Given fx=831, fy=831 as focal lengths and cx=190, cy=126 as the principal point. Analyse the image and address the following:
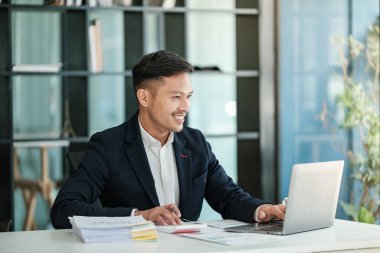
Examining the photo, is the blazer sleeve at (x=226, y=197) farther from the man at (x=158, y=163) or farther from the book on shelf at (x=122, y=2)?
the book on shelf at (x=122, y=2)

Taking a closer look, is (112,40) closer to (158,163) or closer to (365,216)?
(365,216)

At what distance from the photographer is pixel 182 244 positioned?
2629 millimetres

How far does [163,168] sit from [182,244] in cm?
86

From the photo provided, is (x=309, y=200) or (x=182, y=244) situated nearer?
(x=182, y=244)

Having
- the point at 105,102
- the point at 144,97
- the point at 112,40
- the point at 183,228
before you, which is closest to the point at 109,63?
the point at 112,40

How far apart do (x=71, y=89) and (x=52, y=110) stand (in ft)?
0.67

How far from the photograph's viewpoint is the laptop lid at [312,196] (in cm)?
279

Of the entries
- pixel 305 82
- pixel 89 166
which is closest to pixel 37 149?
pixel 305 82

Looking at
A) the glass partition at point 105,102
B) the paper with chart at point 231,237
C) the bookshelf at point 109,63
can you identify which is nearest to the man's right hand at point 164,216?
the paper with chart at point 231,237

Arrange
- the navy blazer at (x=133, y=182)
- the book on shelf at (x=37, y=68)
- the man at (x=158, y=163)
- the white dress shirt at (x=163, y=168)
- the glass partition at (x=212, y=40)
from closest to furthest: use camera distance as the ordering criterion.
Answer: the navy blazer at (x=133, y=182) → the man at (x=158, y=163) → the white dress shirt at (x=163, y=168) → the book on shelf at (x=37, y=68) → the glass partition at (x=212, y=40)

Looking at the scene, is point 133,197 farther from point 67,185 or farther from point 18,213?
point 18,213

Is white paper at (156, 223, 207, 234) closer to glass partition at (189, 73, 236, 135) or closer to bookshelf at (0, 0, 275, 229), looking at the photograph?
bookshelf at (0, 0, 275, 229)

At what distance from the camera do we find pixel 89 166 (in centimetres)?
332

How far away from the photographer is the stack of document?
268 cm
